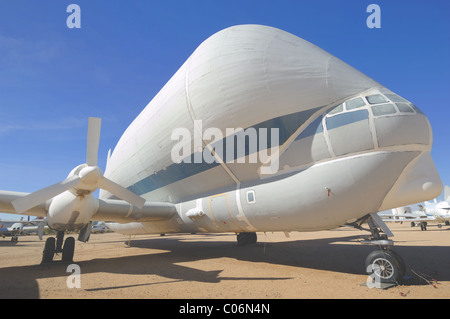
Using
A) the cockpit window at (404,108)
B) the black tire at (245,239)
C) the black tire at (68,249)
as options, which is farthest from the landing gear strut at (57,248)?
the cockpit window at (404,108)

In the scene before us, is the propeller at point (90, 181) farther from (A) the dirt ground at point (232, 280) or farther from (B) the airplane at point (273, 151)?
(A) the dirt ground at point (232, 280)

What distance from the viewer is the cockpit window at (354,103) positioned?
7.95m

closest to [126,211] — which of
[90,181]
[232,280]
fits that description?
[90,181]

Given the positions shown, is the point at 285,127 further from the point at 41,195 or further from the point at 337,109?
the point at 41,195

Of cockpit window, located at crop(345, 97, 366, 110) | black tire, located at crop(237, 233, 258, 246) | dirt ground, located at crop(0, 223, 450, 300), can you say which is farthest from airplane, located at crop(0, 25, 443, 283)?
black tire, located at crop(237, 233, 258, 246)

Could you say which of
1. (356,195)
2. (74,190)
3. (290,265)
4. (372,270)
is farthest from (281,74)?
(74,190)

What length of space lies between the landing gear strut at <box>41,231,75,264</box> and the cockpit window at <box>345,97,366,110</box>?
12581mm

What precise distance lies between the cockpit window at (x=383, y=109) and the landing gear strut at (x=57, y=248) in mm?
13111

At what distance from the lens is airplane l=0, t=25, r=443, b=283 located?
7422 mm

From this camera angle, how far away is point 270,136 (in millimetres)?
9289

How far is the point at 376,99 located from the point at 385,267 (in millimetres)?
4836

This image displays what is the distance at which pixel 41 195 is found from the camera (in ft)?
29.6

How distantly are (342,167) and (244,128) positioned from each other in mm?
3638
